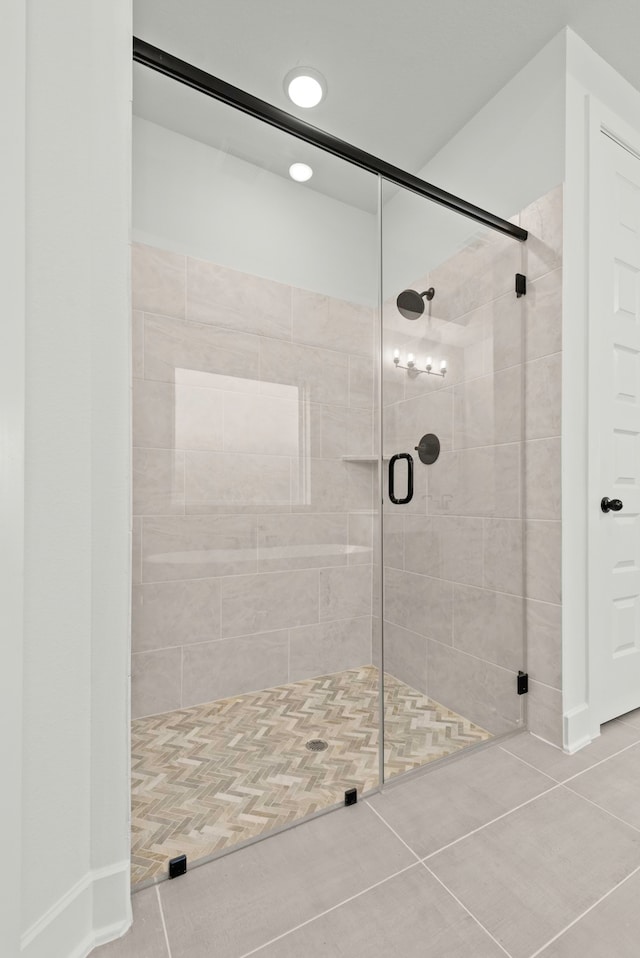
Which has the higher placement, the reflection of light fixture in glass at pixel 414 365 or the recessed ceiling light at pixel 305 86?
the recessed ceiling light at pixel 305 86

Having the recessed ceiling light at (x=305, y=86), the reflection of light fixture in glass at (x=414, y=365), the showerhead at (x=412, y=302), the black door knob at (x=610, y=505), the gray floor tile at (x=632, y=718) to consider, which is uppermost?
the recessed ceiling light at (x=305, y=86)

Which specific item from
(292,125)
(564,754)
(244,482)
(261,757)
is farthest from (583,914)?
(292,125)

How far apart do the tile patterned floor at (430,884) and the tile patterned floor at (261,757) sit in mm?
102

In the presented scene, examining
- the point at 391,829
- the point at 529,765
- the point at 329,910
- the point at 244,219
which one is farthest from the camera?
the point at 244,219

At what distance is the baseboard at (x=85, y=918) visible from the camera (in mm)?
864

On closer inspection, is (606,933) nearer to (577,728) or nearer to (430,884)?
(430,884)

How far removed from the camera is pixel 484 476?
186 cm

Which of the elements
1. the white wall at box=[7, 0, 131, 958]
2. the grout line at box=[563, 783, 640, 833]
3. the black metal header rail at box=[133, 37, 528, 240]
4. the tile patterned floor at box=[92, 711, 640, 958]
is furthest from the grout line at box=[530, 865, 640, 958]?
the black metal header rail at box=[133, 37, 528, 240]

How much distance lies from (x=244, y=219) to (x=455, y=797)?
239cm

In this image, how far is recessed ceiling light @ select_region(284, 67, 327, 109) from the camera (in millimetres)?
1943

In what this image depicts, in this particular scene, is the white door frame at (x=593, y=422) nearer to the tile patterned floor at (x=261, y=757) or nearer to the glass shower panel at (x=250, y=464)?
the tile patterned floor at (x=261, y=757)

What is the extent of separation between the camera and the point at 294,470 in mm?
2270

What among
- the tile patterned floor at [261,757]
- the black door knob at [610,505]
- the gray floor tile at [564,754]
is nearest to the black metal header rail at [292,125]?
the black door knob at [610,505]

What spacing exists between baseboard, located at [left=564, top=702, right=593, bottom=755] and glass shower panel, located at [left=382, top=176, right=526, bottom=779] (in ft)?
0.65
